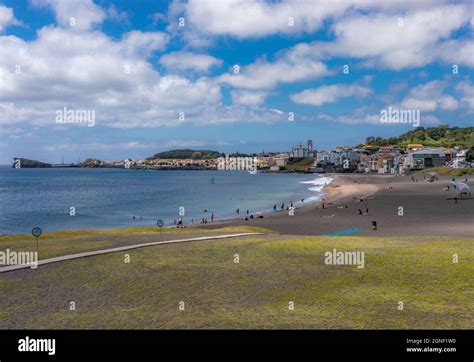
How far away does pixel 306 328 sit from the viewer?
10.7 meters

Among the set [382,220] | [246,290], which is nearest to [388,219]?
[382,220]

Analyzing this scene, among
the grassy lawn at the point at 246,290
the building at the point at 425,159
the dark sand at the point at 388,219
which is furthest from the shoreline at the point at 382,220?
the building at the point at 425,159

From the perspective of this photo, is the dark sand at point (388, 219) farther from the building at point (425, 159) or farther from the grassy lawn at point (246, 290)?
the building at point (425, 159)

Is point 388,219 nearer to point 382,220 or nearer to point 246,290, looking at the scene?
point 382,220

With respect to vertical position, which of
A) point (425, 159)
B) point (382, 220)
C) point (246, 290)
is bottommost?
point (382, 220)

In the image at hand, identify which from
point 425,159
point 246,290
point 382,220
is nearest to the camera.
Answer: point 246,290

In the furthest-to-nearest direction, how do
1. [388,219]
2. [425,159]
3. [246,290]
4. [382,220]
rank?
[425,159] < [388,219] < [382,220] < [246,290]

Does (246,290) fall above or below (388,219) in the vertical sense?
above

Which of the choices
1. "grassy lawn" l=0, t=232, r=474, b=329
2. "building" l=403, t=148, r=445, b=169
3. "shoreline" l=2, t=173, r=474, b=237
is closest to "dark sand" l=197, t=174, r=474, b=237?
"shoreline" l=2, t=173, r=474, b=237

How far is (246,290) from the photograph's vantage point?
46.8 feet

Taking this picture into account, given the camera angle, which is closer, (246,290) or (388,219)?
(246,290)

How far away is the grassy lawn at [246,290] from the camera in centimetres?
1137

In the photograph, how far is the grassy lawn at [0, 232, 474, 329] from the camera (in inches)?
448
